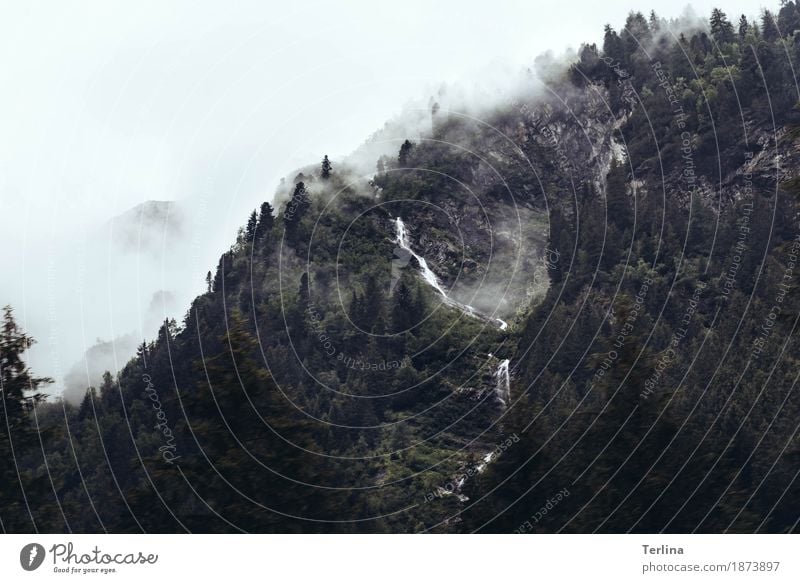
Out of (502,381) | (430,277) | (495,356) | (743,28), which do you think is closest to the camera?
(502,381)

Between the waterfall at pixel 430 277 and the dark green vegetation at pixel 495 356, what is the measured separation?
1822mm

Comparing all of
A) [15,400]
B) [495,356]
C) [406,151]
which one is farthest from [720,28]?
[15,400]

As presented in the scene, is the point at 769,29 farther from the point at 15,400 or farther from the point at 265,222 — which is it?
the point at 15,400

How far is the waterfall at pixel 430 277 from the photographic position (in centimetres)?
16000

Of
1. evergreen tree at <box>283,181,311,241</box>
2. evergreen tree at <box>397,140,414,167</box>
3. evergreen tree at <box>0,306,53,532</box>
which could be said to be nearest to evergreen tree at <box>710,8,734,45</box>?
evergreen tree at <box>397,140,414,167</box>

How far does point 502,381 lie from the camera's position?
140125 mm

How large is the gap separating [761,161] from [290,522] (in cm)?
12974

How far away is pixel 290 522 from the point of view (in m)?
46.9

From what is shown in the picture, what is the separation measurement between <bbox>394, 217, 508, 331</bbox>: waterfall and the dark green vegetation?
182cm

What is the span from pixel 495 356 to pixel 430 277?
36210mm

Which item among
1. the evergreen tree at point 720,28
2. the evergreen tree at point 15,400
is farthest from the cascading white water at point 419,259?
the evergreen tree at point 15,400

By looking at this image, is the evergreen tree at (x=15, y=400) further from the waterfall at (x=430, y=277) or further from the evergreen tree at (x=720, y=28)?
the evergreen tree at (x=720, y=28)

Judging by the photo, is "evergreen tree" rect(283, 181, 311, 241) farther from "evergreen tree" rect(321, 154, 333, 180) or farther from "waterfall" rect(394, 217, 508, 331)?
"waterfall" rect(394, 217, 508, 331)

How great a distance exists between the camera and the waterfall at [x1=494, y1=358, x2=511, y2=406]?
442ft
